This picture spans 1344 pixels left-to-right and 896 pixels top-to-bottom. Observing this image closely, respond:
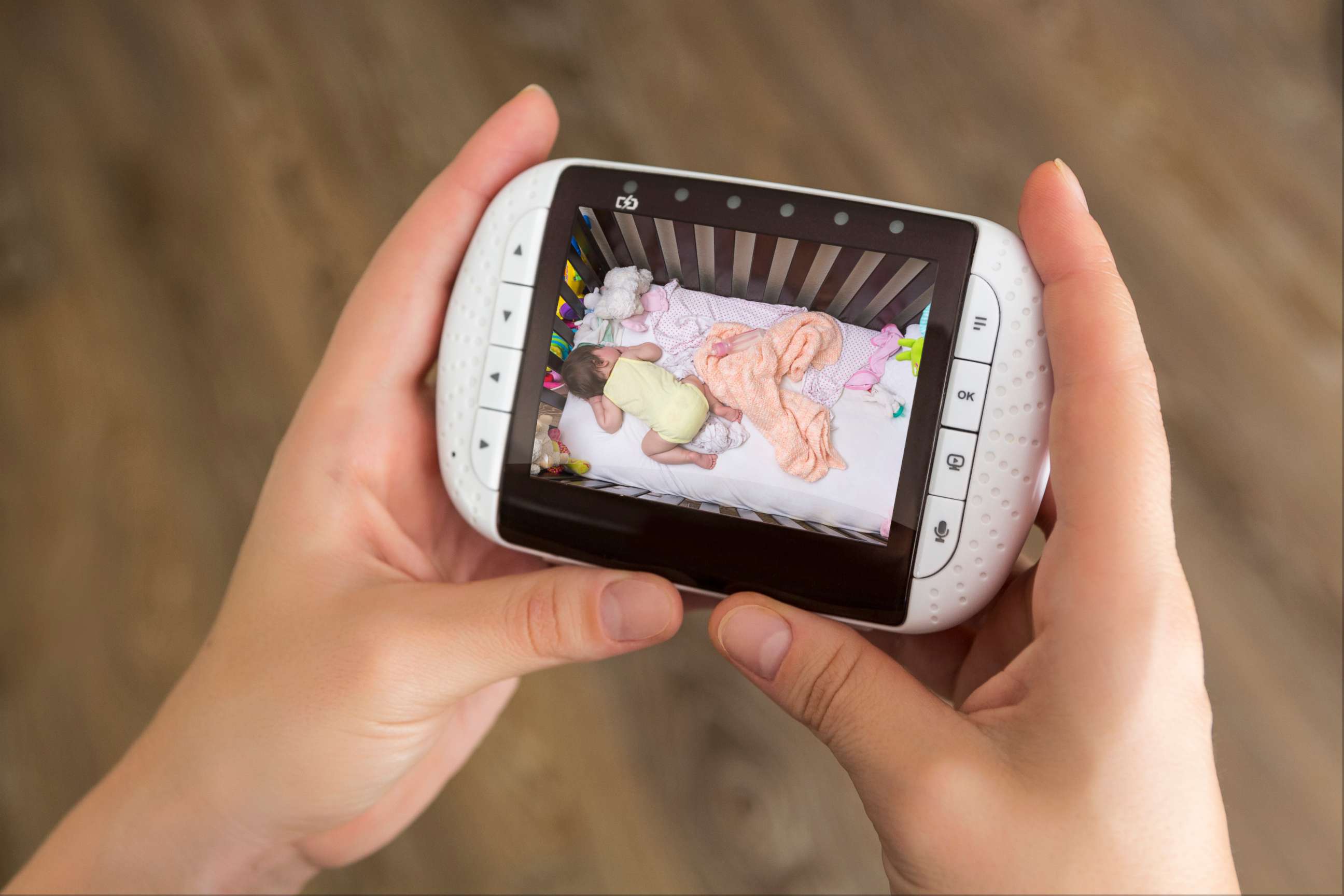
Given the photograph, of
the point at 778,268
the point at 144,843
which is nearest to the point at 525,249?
the point at 778,268

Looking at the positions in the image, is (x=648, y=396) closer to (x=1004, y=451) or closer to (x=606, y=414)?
(x=606, y=414)

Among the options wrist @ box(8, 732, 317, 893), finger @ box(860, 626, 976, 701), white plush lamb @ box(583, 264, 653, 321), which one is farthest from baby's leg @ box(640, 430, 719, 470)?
wrist @ box(8, 732, 317, 893)

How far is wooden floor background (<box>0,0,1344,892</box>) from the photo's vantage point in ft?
2.96

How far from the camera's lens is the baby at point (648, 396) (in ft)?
2.13

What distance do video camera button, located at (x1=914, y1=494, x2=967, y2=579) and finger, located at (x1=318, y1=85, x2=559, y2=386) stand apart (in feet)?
1.49

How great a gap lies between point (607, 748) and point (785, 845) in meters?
0.22

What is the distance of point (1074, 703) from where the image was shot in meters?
0.46

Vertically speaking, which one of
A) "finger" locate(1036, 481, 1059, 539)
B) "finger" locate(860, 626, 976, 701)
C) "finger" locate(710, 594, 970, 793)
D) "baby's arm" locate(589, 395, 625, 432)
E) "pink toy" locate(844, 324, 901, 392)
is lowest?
"finger" locate(860, 626, 976, 701)

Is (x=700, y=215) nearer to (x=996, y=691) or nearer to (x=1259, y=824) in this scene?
(x=996, y=691)

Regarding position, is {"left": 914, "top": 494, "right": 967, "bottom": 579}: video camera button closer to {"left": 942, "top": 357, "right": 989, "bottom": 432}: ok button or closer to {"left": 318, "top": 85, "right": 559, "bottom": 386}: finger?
{"left": 942, "top": 357, "right": 989, "bottom": 432}: ok button

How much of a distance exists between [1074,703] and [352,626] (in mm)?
479

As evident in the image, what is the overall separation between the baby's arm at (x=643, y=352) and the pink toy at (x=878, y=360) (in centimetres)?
15

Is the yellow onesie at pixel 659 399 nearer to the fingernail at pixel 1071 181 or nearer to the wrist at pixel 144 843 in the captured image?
the fingernail at pixel 1071 181

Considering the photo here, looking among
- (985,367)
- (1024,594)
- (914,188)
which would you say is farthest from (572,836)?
(914,188)
